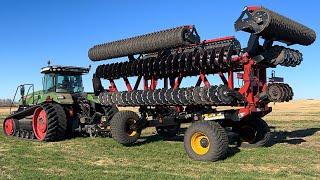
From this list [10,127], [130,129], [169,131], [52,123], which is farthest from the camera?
[10,127]

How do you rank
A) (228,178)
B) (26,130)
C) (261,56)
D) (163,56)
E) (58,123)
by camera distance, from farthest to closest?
(26,130)
(58,123)
(163,56)
(261,56)
(228,178)

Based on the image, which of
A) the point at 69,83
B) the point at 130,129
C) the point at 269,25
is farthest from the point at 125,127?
the point at 269,25

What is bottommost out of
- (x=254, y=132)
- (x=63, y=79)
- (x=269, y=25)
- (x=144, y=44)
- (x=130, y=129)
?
(x=254, y=132)

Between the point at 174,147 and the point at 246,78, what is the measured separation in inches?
134

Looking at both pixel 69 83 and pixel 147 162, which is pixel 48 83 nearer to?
pixel 69 83

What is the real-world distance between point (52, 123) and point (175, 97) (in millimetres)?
5388

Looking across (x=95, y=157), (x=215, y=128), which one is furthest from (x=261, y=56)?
(x=95, y=157)

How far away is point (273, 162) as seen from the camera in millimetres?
10930

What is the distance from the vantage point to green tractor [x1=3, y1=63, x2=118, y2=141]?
16125 millimetres

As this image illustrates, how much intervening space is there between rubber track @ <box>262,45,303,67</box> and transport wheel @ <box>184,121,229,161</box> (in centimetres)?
250

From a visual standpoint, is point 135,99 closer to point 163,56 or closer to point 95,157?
point 163,56

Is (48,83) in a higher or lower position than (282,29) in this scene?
lower

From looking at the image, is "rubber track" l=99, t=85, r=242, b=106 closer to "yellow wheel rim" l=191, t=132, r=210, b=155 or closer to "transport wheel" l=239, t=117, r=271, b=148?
"yellow wheel rim" l=191, t=132, r=210, b=155

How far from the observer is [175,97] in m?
12.8
